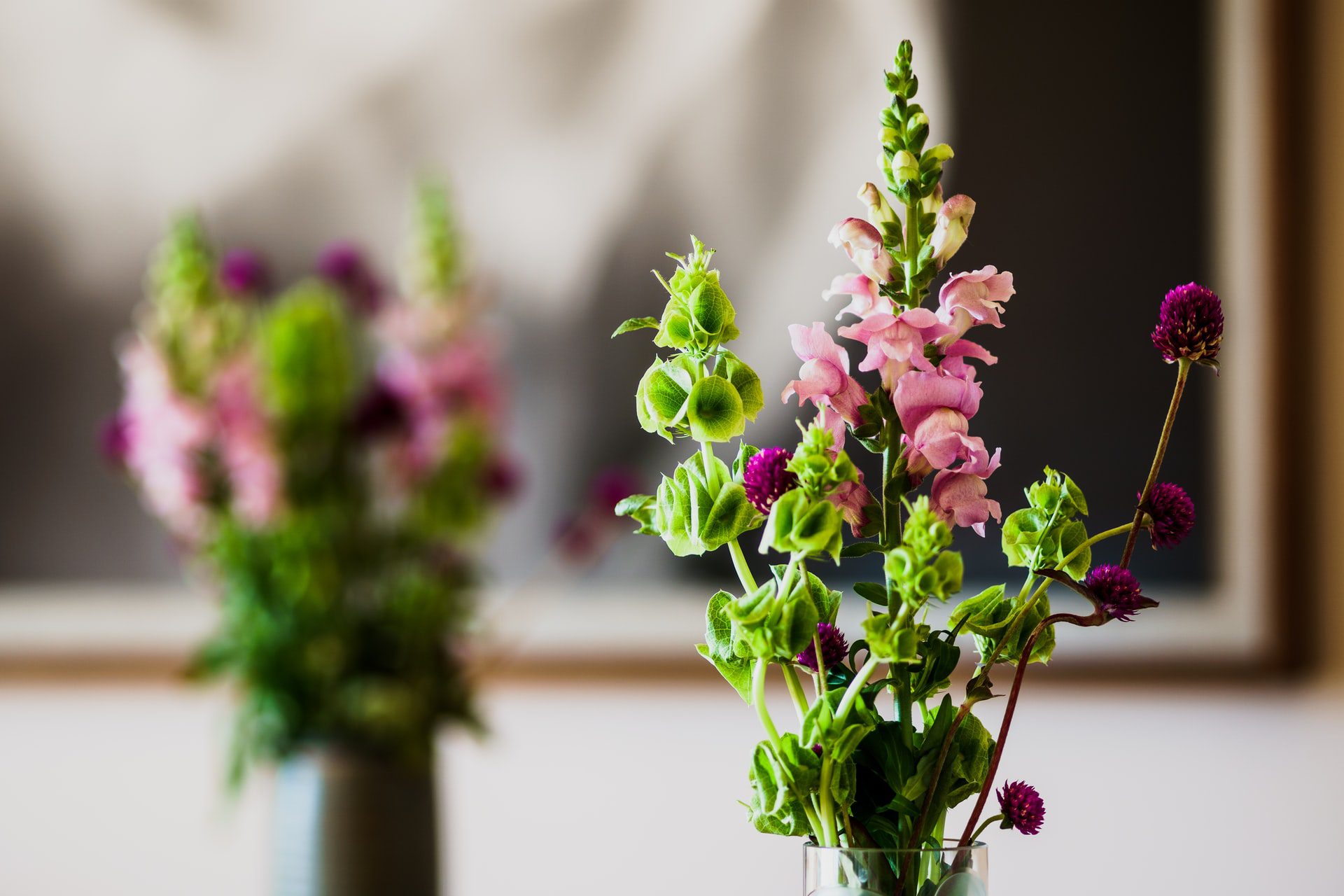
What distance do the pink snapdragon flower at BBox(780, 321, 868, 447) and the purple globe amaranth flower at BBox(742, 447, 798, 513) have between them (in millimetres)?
19

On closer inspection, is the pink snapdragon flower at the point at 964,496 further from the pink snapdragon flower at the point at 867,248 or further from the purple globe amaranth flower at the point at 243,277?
the purple globe amaranth flower at the point at 243,277

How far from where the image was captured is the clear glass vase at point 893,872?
378mm

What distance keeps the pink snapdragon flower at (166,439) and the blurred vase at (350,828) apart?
0.70 feet

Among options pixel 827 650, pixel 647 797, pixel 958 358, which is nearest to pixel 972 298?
pixel 958 358

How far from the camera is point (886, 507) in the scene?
1.32ft

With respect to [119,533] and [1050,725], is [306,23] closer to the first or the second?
[119,533]

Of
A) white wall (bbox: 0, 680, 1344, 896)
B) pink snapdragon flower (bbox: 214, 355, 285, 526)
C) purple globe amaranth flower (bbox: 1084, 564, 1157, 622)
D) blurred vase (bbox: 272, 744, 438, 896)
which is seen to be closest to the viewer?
purple globe amaranth flower (bbox: 1084, 564, 1157, 622)

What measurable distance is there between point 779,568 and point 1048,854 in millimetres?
811

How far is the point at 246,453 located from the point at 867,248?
66 centimetres

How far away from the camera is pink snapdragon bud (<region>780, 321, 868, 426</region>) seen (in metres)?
0.39

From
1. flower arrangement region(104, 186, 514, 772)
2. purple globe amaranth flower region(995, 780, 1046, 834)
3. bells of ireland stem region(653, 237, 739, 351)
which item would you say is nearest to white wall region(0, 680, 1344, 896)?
flower arrangement region(104, 186, 514, 772)

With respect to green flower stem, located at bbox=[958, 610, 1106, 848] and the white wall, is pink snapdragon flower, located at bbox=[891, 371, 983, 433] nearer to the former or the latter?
green flower stem, located at bbox=[958, 610, 1106, 848]

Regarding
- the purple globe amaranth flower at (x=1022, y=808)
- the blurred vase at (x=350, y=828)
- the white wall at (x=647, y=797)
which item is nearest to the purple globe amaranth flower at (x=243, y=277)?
the blurred vase at (x=350, y=828)

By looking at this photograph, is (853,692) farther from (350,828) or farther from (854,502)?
(350,828)
